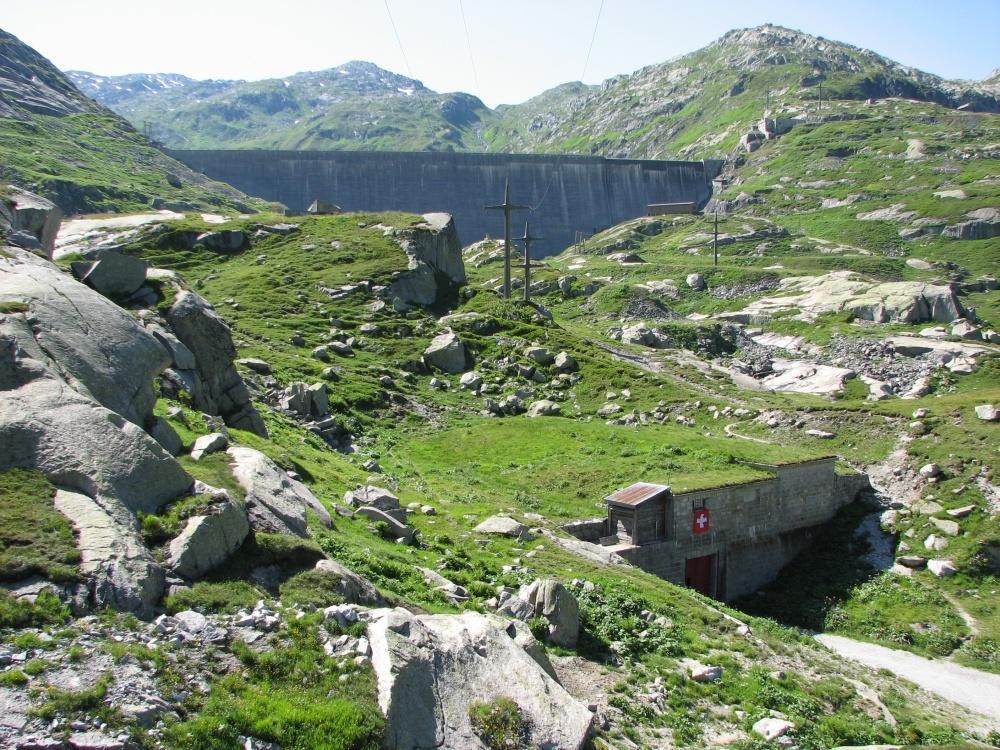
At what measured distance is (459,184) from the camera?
15838cm

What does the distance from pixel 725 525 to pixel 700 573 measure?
80.6 inches

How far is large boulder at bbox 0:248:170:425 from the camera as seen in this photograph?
1412 cm

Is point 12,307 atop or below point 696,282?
atop

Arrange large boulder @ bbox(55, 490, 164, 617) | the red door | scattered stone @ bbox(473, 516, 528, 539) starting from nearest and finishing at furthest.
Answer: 1. large boulder @ bbox(55, 490, 164, 617)
2. scattered stone @ bbox(473, 516, 528, 539)
3. the red door

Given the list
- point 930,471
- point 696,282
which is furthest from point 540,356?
point 696,282

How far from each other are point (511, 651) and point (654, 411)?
106ft

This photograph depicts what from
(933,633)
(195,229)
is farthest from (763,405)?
(195,229)

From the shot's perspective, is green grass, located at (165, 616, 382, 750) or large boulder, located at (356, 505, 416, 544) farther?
large boulder, located at (356, 505, 416, 544)

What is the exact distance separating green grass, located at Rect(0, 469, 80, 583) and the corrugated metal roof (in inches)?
777

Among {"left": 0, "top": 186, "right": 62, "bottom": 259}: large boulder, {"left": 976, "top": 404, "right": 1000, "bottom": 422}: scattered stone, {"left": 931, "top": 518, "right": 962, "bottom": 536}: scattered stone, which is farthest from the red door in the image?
{"left": 0, "top": 186, "right": 62, "bottom": 259}: large boulder

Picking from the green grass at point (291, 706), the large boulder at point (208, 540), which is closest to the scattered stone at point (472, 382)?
the large boulder at point (208, 540)

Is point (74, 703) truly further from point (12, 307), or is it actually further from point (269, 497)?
point (12, 307)

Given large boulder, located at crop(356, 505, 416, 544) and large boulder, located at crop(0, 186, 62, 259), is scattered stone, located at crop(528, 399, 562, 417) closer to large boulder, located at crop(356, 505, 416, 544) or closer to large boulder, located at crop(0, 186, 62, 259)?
large boulder, located at crop(356, 505, 416, 544)

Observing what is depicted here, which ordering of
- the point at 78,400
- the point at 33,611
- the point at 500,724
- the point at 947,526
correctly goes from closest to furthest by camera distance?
the point at 33,611 → the point at 500,724 → the point at 78,400 → the point at 947,526
